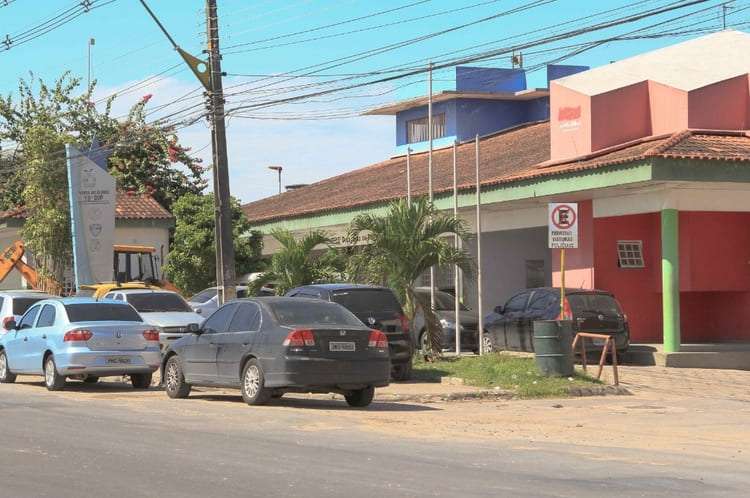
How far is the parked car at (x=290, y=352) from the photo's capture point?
16.9 m

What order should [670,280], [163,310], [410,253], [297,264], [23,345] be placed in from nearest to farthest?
1. [23,345]
2. [410,253]
3. [670,280]
4. [163,310]
5. [297,264]

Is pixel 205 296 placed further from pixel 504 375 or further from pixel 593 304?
pixel 504 375

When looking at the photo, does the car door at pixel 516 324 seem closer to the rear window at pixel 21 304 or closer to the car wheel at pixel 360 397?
the car wheel at pixel 360 397

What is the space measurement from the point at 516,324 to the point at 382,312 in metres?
6.12

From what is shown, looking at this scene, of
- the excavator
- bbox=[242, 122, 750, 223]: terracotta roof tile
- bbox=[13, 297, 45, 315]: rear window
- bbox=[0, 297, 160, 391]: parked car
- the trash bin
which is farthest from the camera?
the excavator

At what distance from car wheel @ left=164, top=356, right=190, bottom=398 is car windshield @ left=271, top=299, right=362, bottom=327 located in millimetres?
2411

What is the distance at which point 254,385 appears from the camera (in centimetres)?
1752

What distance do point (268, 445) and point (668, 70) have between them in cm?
2064

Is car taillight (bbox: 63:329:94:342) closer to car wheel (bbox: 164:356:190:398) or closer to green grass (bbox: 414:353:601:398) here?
car wheel (bbox: 164:356:190:398)

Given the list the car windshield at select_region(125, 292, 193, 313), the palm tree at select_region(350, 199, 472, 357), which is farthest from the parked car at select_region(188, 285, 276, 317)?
the palm tree at select_region(350, 199, 472, 357)

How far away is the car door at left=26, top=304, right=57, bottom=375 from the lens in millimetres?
21609

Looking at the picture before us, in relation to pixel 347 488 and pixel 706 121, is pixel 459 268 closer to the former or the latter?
pixel 706 121

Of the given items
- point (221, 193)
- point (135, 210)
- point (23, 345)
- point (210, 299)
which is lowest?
point (23, 345)

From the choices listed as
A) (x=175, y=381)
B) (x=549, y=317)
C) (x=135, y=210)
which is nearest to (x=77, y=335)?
(x=175, y=381)
